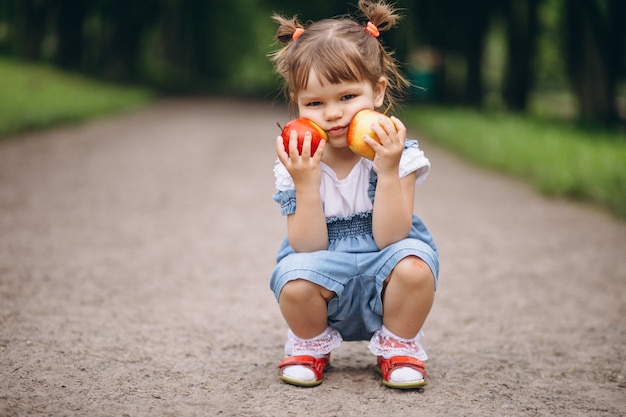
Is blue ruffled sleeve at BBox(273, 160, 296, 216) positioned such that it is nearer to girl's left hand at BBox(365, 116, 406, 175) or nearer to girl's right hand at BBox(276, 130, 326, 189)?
girl's right hand at BBox(276, 130, 326, 189)

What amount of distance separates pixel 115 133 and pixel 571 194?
753 cm

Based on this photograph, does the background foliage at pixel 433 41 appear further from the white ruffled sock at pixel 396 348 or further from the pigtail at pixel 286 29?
the white ruffled sock at pixel 396 348

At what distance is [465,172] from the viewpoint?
9078 mm

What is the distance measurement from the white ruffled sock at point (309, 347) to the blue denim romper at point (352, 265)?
4 cm

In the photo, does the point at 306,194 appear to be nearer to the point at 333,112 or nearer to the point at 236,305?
the point at 333,112

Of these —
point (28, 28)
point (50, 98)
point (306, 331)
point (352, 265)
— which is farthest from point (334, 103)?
point (28, 28)

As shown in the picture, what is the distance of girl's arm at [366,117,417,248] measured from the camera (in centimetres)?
260

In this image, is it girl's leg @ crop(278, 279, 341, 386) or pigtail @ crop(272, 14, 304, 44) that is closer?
girl's leg @ crop(278, 279, 341, 386)

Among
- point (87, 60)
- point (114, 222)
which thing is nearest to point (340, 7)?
point (87, 60)

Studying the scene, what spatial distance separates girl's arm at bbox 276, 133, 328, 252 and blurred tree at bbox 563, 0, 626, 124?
10.3 metres

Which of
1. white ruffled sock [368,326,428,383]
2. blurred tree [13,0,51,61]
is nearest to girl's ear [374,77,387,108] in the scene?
white ruffled sock [368,326,428,383]

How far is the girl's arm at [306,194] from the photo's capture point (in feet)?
8.63

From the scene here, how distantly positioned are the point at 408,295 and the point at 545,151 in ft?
21.1

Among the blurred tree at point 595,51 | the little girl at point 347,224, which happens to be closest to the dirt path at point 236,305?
the little girl at point 347,224
